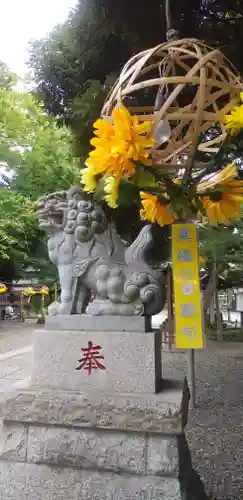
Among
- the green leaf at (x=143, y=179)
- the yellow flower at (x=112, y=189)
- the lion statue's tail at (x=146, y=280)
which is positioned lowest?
the lion statue's tail at (x=146, y=280)

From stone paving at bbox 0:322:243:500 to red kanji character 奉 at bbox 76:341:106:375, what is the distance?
453 mm

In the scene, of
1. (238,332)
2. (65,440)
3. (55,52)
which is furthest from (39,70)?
(238,332)

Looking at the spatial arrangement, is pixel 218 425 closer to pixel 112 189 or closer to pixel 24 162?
pixel 112 189

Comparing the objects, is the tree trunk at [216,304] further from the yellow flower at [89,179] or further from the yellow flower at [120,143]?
the yellow flower at [120,143]

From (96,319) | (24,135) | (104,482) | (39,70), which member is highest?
(24,135)

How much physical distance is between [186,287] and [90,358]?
0.69 metres

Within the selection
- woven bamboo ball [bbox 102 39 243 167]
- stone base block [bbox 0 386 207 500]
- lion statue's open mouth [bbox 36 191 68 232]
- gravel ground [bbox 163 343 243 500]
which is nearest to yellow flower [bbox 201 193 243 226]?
woven bamboo ball [bbox 102 39 243 167]

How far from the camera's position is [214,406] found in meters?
5.79

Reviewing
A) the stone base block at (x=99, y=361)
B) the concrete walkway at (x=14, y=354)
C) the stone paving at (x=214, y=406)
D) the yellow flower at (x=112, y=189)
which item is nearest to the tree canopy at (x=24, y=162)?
the concrete walkway at (x=14, y=354)

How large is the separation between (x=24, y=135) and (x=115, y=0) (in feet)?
36.1

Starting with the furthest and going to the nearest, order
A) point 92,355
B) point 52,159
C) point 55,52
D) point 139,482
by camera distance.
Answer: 1. point 52,159
2. point 55,52
3. point 92,355
4. point 139,482

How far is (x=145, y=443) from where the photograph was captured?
2301mm

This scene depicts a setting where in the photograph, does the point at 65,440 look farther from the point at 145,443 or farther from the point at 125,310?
the point at 125,310

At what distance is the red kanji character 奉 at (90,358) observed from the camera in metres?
2.49
